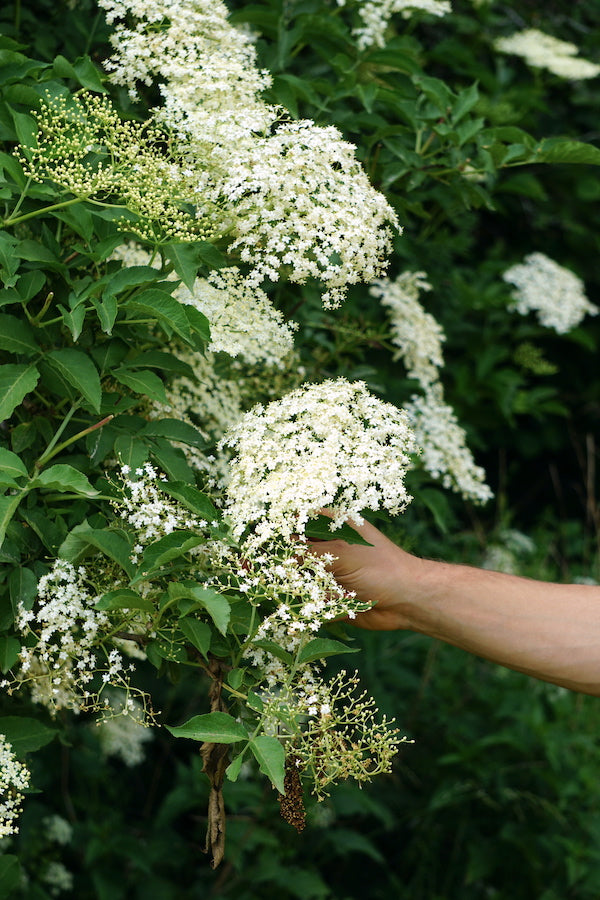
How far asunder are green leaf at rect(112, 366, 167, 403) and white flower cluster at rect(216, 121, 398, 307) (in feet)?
0.89

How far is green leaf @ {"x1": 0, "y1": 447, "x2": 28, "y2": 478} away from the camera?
1.40 meters

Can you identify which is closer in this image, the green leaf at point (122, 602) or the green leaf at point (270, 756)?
the green leaf at point (270, 756)

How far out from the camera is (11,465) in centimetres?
141

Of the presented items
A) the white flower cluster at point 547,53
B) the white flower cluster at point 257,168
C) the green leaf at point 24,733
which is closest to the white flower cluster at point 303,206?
the white flower cluster at point 257,168

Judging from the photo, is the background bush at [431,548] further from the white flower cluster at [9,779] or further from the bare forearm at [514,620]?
the white flower cluster at [9,779]

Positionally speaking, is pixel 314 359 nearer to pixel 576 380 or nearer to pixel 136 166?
pixel 136 166

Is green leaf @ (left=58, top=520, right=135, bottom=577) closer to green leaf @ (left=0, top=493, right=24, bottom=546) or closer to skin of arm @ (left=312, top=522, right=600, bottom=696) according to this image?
green leaf @ (left=0, top=493, right=24, bottom=546)

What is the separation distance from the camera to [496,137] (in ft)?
7.33

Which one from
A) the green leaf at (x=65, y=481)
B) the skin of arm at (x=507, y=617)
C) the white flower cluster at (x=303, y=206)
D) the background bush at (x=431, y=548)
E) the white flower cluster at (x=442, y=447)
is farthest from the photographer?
the white flower cluster at (x=442, y=447)

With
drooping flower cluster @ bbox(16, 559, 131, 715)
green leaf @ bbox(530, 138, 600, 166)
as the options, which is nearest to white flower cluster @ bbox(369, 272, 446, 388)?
green leaf @ bbox(530, 138, 600, 166)

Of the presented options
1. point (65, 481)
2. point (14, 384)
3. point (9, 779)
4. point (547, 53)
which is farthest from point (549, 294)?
point (9, 779)

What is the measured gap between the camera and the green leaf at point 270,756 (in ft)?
4.09

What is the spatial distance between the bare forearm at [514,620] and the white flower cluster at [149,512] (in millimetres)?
625

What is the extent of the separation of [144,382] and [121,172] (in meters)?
0.37
